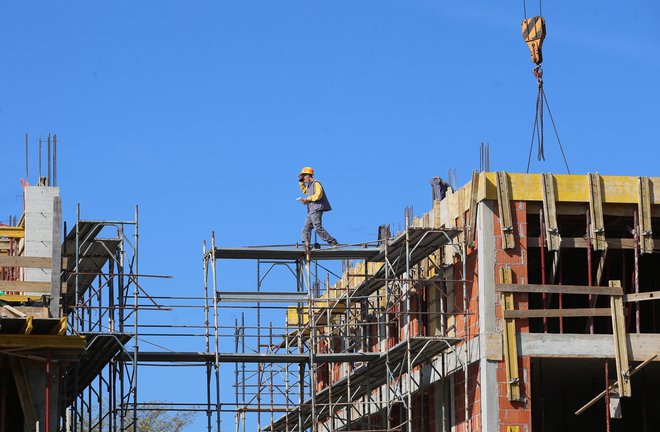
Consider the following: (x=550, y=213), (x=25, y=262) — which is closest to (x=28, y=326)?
(x=25, y=262)

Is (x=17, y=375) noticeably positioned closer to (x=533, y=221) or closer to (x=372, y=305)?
(x=533, y=221)

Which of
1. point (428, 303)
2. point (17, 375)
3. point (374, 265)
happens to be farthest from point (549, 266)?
point (17, 375)

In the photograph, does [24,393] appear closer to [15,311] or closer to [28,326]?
[15,311]

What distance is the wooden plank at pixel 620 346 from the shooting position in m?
36.7

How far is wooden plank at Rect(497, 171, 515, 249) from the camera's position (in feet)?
123

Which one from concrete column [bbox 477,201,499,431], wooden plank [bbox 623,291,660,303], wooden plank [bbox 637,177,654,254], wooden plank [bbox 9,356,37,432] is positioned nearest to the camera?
wooden plank [bbox 9,356,37,432]

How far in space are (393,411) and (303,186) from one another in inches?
362

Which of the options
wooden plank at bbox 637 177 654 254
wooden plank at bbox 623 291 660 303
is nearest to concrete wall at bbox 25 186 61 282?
wooden plank at bbox 623 291 660 303

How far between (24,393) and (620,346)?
555 inches

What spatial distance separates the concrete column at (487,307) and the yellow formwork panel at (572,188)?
63 centimetres

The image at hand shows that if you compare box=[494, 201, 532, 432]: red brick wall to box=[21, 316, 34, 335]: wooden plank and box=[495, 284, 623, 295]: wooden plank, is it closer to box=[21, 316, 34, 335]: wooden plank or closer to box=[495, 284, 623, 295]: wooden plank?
box=[495, 284, 623, 295]: wooden plank

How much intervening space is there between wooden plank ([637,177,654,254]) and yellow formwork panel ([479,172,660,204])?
0.48ft

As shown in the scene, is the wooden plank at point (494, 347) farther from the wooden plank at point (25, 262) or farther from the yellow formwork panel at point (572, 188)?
the wooden plank at point (25, 262)

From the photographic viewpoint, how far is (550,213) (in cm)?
3759
